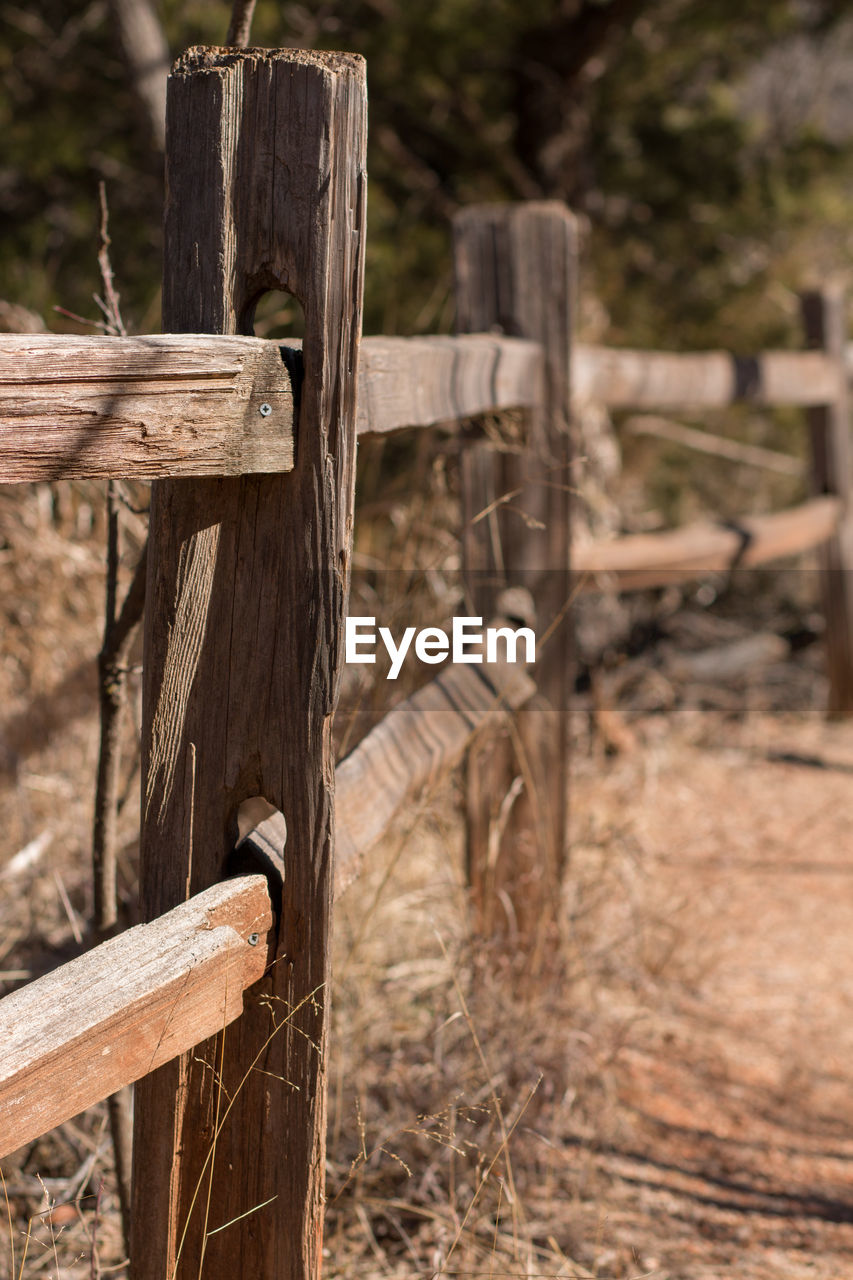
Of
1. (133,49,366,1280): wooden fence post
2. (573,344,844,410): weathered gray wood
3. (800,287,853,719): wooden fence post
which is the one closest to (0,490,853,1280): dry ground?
(133,49,366,1280): wooden fence post

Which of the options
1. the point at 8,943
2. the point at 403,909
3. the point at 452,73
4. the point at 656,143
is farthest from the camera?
the point at 656,143

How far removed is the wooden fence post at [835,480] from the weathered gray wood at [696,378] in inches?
3.4

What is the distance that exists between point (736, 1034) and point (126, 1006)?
2128mm

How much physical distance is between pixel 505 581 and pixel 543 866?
1.97 feet

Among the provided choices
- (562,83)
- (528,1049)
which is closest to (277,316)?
(528,1049)

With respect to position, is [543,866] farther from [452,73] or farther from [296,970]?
[452,73]

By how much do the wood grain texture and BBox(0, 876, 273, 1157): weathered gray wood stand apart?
41 centimetres

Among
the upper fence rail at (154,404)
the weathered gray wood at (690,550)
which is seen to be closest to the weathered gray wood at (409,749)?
the upper fence rail at (154,404)

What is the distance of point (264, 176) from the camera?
1083 millimetres

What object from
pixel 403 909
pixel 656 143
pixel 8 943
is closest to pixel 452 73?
pixel 656 143

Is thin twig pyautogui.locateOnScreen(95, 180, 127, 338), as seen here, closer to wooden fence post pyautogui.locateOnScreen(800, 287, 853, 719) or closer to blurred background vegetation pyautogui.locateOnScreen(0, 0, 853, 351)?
blurred background vegetation pyautogui.locateOnScreen(0, 0, 853, 351)

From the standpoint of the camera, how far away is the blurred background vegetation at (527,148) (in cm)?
480

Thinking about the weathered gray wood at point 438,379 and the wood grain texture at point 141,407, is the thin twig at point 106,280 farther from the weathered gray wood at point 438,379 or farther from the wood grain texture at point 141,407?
the wood grain texture at point 141,407

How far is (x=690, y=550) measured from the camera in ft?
12.3
